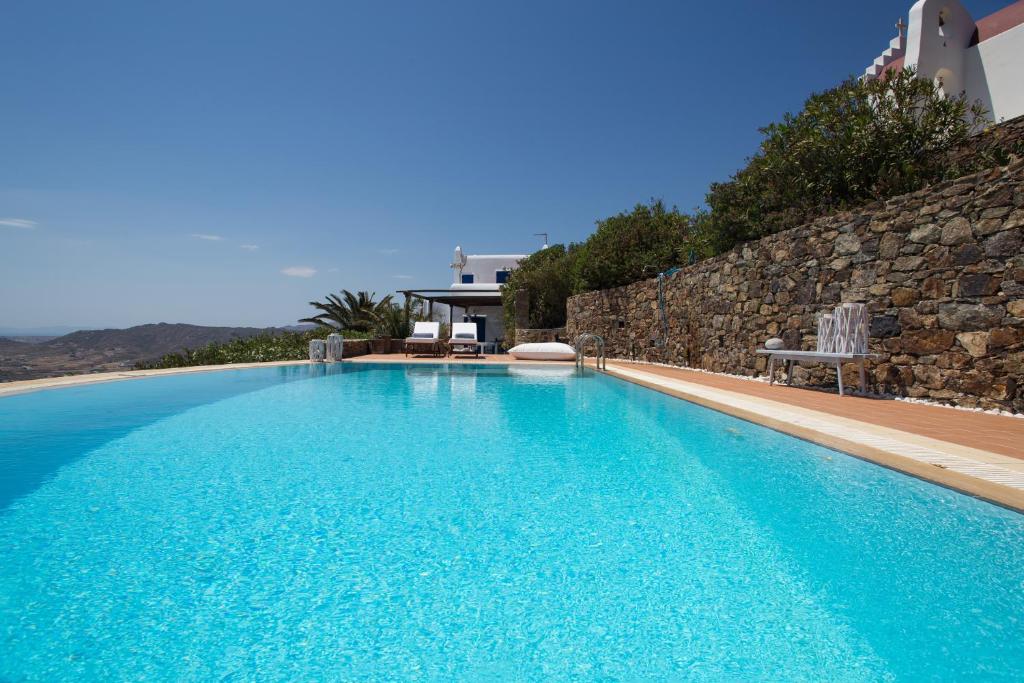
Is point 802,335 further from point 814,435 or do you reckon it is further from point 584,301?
point 584,301

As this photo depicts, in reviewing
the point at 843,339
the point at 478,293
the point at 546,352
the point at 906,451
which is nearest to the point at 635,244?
the point at 546,352

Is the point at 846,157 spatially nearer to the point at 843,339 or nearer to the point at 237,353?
the point at 843,339

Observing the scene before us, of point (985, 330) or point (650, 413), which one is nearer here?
point (985, 330)

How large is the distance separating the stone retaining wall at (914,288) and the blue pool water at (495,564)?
9.44 feet

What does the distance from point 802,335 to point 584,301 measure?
9.99 meters

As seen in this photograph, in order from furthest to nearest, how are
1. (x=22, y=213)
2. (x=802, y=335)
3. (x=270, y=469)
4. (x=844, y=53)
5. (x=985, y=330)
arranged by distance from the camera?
(x=22, y=213) → (x=844, y=53) → (x=802, y=335) → (x=985, y=330) → (x=270, y=469)

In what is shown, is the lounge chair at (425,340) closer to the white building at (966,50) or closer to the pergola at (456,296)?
the pergola at (456,296)

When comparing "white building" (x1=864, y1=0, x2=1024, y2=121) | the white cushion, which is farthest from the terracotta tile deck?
"white building" (x1=864, y1=0, x2=1024, y2=121)

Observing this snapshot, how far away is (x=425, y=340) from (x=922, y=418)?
13.0 metres

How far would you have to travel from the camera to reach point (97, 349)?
1947 cm

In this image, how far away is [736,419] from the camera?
18.6 feet

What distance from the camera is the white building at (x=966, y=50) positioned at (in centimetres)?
1273

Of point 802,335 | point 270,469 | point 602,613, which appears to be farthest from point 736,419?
point 270,469

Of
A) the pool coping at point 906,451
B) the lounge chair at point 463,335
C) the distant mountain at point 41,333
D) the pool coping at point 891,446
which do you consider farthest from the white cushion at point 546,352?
the distant mountain at point 41,333
